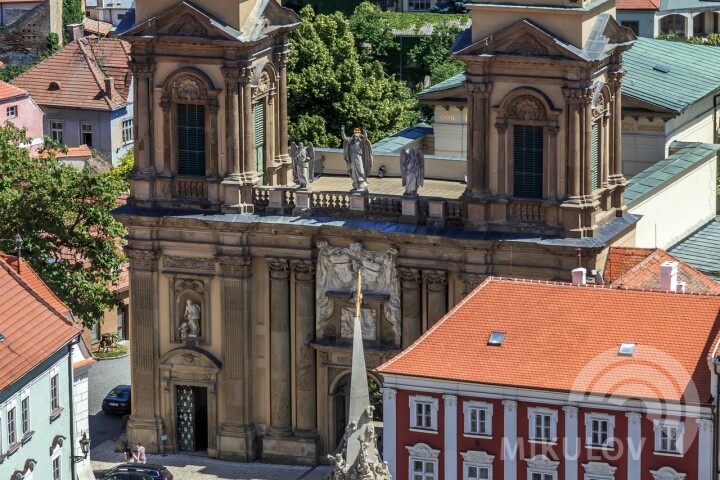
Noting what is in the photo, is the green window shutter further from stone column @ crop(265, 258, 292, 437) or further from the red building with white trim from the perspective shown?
stone column @ crop(265, 258, 292, 437)

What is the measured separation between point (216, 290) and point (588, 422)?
23.1 m

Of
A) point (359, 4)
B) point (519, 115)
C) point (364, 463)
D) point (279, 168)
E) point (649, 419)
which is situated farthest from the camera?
point (359, 4)

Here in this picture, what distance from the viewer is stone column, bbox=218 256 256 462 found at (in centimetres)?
11706

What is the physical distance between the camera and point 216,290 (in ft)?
386

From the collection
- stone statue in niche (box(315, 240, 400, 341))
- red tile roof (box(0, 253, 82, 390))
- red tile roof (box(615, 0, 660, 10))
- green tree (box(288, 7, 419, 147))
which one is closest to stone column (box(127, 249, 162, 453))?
red tile roof (box(0, 253, 82, 390))

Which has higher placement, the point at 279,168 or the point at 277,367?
the point at 279,168

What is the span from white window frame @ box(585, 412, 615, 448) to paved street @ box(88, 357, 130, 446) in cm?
2860

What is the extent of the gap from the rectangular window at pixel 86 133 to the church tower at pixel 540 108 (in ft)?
196

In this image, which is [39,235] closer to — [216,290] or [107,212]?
[107,212]

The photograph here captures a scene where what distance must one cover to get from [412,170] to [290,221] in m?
5.55

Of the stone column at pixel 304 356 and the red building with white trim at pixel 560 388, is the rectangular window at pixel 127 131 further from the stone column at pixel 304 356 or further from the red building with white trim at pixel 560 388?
the red building with white trim at pixel 560 388

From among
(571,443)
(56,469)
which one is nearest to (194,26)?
(56,469)

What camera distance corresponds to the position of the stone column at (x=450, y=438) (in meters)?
101

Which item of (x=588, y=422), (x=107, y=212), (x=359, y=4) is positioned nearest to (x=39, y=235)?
(x=107, y=212)
